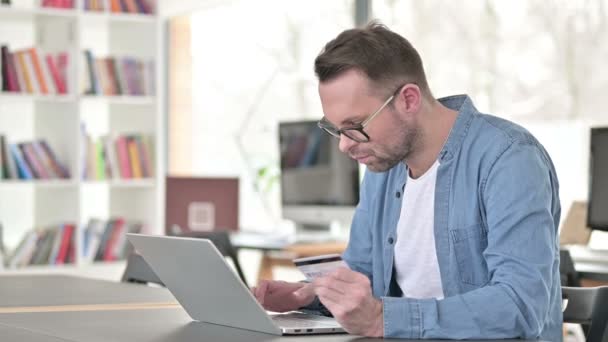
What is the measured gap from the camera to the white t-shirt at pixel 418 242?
2.07 meters

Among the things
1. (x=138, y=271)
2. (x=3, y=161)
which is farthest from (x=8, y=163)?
(x=138, y=271)

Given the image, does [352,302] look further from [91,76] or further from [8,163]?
[91,76]

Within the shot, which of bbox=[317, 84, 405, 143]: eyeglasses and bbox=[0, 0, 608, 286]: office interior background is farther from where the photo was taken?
bbox=[0, 0, 608, 286]: office interior background

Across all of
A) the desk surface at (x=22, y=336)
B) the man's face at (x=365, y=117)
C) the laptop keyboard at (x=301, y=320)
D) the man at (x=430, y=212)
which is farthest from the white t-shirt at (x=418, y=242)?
the desk surface at (x=22, y=336)

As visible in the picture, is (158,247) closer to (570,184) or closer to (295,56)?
(570,184)

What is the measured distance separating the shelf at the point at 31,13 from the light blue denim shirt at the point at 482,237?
3481 mm

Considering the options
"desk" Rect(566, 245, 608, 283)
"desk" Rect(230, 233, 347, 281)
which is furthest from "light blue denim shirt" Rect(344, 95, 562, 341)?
"desk" Rect(230, 233, 347, 281)

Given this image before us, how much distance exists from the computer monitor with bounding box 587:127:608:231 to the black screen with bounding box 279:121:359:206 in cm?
131

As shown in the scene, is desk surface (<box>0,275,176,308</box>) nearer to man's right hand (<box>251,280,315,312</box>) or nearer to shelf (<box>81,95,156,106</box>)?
man's right hand (<box>251,280,315,312</box>)

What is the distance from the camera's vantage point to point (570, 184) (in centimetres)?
520

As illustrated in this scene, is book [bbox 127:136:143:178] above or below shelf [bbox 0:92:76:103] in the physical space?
below

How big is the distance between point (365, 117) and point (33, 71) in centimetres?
376

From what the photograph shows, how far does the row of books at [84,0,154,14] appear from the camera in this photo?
5570 millimetres

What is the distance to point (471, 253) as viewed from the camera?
6.47 feet
